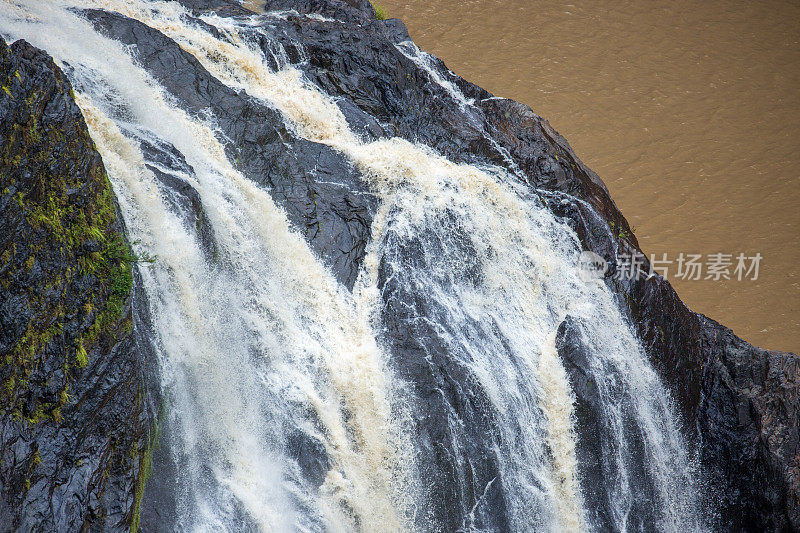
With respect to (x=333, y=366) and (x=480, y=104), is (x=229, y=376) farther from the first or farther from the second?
(x=480, y=104)

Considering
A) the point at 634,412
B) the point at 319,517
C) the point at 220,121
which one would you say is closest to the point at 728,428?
the point at 634,412

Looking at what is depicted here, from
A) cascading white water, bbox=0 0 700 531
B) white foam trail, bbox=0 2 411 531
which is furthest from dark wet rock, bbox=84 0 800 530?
white foam trail, bbox=0 2 411 531

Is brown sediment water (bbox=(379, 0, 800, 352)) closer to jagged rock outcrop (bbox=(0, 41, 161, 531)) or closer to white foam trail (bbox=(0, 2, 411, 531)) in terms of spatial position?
white foam trail (bbox=(0, 2, 411, 531))

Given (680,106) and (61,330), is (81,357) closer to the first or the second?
(61,330)

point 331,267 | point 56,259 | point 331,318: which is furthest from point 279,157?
point 56,259

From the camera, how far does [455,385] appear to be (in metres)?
6.07

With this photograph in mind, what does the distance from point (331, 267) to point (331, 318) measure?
1.97 ft

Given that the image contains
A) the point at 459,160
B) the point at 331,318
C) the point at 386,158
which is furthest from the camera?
the point at 459,160

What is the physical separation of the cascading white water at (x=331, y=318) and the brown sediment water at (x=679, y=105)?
5.79m

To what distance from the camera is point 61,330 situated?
4289 mm

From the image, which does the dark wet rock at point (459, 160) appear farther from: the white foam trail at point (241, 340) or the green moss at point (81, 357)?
the green moss at point (81, 357)

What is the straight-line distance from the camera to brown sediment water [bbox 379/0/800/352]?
12.2 meters

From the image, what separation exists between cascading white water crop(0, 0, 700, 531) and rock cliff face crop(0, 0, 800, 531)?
220 millimetres

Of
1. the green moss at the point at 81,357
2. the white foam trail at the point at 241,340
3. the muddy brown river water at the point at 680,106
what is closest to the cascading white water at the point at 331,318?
the white foam trail at the point at 241,340
